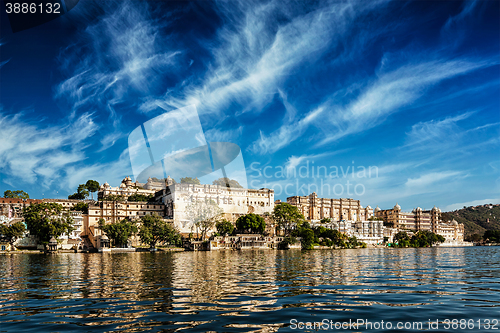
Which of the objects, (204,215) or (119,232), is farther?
(204,215)

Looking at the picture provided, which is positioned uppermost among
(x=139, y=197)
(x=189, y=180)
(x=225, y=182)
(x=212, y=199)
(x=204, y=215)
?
(x=189, y=180)

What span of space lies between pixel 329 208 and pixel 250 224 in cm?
7436

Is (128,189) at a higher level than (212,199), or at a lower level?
higher

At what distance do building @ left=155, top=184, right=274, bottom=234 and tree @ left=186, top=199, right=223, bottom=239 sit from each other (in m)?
4.03

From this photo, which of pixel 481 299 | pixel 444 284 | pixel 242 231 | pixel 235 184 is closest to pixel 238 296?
pixel 481 299

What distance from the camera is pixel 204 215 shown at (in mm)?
108438

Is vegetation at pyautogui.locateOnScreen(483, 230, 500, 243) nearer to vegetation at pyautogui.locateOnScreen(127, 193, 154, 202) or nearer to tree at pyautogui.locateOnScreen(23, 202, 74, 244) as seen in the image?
vegetation at pyautogui.locateOnScreen(127, 193, 154, 202)

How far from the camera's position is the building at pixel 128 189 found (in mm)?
141262

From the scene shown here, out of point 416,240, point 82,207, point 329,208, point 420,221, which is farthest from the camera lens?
point 420,221

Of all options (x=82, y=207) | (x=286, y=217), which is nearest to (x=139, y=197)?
(x=82, y=207)

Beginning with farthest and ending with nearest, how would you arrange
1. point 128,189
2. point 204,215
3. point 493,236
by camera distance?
1. point 493,236
2. point 128,189
3. point 204,215

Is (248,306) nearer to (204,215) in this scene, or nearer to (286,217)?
(204,215)

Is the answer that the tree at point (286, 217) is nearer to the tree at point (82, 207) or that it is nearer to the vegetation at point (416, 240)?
the vegetation at point (416, 240)

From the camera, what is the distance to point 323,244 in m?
117
